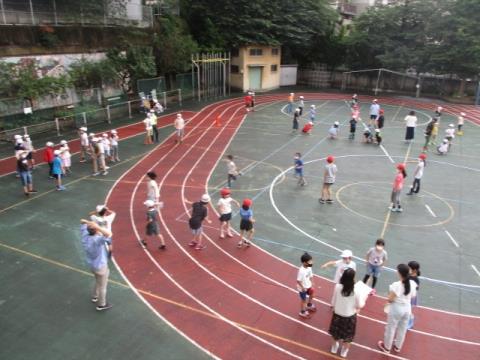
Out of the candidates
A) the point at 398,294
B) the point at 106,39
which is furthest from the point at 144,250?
the point at 106,39

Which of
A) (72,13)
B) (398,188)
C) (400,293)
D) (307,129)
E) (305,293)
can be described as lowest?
(305,293)

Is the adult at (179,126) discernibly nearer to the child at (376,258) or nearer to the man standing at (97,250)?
the man standing at (97,250)

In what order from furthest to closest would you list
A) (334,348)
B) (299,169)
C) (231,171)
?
(299,169) → (231,171) → (334,348)

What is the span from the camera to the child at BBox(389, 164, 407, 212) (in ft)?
45.2

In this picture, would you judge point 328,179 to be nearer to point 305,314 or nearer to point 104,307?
point 305,314

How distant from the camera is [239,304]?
31.2ft

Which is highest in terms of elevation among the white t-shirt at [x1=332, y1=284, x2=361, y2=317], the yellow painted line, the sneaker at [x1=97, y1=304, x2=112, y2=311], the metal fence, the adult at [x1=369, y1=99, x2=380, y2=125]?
the metal fence

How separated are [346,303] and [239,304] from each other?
296 centimetres

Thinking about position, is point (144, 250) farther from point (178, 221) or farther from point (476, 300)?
point (476, 300)

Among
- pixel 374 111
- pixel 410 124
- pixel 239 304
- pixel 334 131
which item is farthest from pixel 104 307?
pixel 374 111

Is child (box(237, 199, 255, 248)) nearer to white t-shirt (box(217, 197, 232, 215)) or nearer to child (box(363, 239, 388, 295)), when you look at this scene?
white t-shirt (box(217, 197, 232, 215))

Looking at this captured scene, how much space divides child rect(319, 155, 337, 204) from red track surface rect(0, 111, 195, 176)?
1272 cm

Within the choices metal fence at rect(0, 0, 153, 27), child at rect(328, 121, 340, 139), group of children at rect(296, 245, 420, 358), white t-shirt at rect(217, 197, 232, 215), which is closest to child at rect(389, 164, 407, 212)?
group of children at rect(296, 245, 420, 358)

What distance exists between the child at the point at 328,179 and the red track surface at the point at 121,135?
12.7 meters
